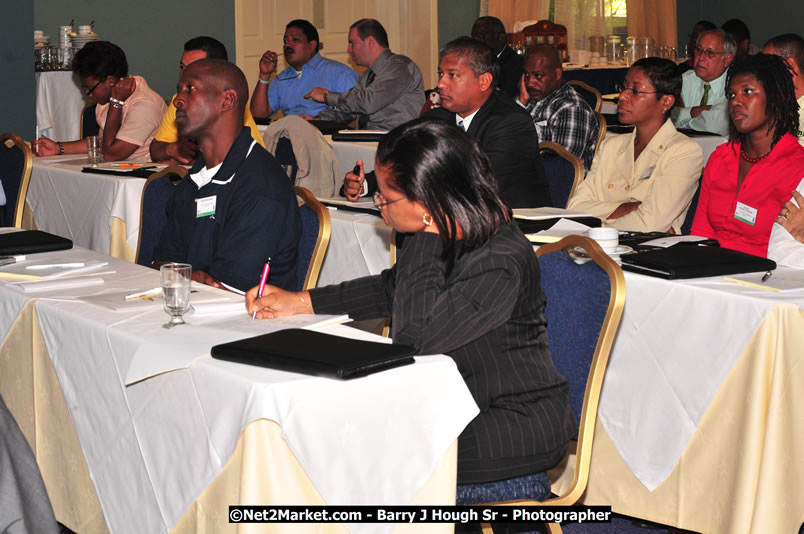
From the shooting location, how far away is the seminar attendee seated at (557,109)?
5.41 m

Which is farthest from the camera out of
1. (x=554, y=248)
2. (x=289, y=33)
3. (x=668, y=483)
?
(x=289, y=33)

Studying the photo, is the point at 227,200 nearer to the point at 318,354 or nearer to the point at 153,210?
the point at 153,210

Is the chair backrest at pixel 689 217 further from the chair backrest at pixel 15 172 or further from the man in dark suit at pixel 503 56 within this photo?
the man in dark suit at pixel 503 56

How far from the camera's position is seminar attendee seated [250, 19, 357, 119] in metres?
7.45

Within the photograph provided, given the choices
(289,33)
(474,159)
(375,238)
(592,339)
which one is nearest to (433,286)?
(474,159)

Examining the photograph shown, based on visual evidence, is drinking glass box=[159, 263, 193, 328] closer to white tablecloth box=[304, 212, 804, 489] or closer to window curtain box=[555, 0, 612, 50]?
white tablecloth box=[304, 212, 804, 489]

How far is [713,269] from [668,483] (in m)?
0.54

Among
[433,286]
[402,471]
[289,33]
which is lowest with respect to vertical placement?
[402,471]

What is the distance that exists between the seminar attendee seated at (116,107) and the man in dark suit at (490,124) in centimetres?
164

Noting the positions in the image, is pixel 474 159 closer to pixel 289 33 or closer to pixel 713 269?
pixel 713 269

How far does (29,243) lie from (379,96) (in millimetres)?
4075

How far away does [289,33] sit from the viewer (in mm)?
7539

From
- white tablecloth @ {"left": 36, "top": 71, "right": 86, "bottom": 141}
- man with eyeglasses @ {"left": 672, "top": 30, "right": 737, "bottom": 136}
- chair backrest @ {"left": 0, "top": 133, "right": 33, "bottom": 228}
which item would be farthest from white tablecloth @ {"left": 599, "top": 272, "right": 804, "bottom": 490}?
white tablecloth @ {"left": 36, "top": 71, "right": 86, "bottom": 141}

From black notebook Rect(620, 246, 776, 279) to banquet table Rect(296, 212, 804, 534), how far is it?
1.4 inches
